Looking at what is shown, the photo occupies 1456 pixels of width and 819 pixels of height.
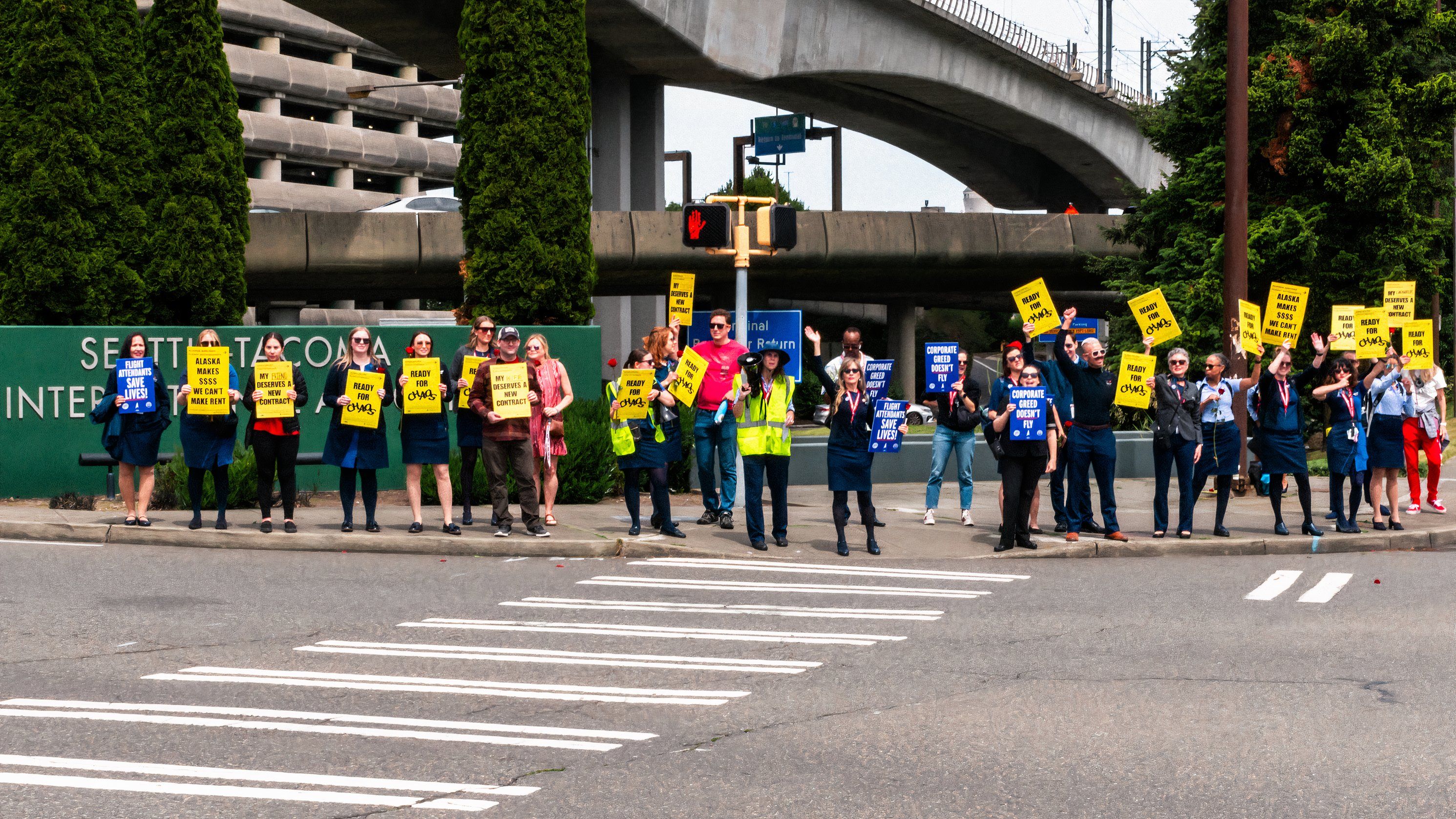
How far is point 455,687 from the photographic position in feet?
24.4

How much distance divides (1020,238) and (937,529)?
81.0 ft

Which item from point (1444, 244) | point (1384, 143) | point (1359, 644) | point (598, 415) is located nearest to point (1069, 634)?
point (1359, 644)

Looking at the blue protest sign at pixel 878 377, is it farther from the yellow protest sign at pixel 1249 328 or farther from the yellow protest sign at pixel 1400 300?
the yellow protest sign at pixel 1400 300

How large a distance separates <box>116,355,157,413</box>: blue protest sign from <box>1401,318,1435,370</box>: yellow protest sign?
12.0 metres

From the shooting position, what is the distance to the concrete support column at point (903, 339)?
53625mm

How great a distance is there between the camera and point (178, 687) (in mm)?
7344

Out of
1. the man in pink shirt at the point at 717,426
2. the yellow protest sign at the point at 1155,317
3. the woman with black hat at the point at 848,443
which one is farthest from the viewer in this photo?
the yellow protest sign at the point at 1155,317

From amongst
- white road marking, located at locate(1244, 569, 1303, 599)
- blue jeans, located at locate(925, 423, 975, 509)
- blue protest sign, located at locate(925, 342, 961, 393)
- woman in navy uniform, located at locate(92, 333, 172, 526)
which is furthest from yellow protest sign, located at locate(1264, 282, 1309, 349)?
woman in navy uniform, located at locate(92, 333, 172, 526)


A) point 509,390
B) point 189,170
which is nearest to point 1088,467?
point 509,390

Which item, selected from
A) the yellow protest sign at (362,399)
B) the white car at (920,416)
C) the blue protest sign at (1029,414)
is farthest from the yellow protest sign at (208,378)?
the white car at (920,416)

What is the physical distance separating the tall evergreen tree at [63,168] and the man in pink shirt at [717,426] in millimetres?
7462

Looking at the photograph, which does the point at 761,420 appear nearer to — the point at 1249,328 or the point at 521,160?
the point at 1249,328

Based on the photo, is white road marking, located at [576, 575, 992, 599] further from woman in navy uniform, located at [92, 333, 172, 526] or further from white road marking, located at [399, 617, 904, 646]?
woman in navy uniform, located at [92, 333, 172, 526]

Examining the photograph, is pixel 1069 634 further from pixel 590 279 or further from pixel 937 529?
pixel 590 279
